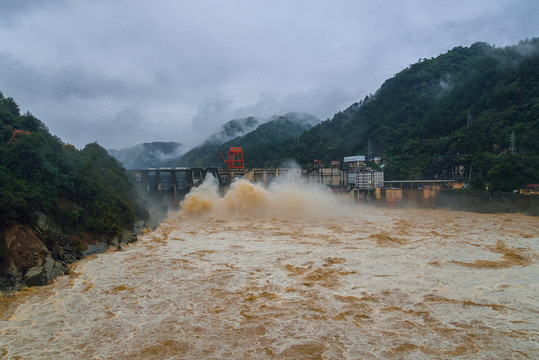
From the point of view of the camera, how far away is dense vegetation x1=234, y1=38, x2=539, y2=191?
53.2 meters

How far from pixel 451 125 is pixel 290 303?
75.8 meters

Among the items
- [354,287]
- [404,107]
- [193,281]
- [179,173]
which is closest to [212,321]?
[193,281]

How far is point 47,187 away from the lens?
69.3 ft

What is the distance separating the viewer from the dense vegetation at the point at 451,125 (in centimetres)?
5322

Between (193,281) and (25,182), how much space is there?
11.8m

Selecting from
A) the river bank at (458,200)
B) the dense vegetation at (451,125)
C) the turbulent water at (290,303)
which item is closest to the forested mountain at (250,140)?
the dense vegetation at (451,125)

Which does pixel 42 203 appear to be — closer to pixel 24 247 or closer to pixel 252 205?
pixel 24 247

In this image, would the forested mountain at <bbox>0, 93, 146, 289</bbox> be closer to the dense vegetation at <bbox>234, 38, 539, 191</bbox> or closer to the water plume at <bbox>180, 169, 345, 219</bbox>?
the water plume at <bbox>180, 169, 345, 219</bbox>

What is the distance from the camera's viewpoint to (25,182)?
1955 centimetres

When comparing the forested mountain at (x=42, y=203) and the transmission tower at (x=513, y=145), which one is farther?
the transmission tower at (x=513, y=145)

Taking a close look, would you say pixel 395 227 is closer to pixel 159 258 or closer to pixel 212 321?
pixel 159 258

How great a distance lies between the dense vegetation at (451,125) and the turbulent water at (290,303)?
34161 millimetres

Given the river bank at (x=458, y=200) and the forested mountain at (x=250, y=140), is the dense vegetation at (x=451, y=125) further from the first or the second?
the forested mountain at (x=250, y=140)

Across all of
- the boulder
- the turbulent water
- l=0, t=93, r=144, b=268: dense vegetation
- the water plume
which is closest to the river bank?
the water plume
